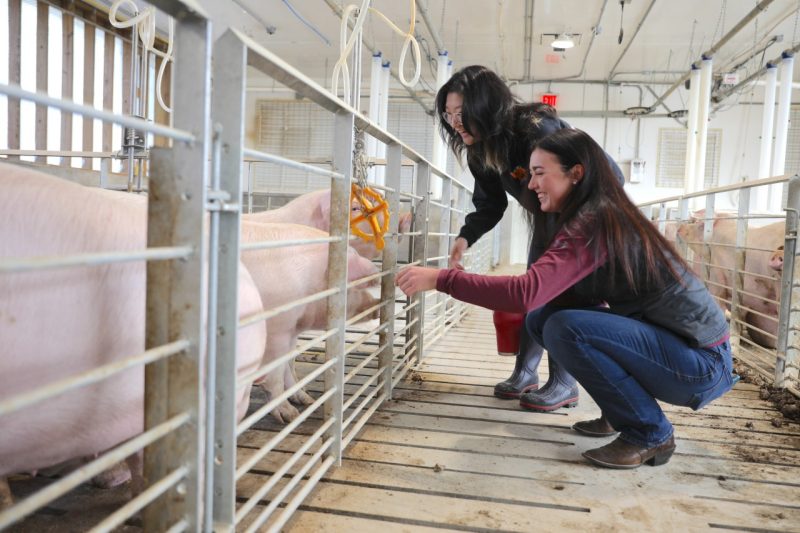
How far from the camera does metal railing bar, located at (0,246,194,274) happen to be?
594 mm

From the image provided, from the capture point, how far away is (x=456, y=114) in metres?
2.09

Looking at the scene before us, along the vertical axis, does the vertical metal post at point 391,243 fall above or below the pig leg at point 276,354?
above

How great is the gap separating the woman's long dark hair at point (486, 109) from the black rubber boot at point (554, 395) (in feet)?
2.67

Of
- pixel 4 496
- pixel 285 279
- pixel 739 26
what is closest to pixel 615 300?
pixel 285 279

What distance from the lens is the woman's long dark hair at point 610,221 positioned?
1.62 m

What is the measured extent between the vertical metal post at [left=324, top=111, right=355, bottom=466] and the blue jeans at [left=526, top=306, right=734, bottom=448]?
65cm

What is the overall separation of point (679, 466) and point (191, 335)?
4.98 feet

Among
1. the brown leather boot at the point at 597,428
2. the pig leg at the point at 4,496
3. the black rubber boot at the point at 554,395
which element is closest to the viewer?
the pig leg at the point at 4,496

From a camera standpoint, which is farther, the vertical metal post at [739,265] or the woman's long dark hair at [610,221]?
the vertical metal post at [739,265]

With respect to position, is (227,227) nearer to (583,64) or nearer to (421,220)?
(421,220)

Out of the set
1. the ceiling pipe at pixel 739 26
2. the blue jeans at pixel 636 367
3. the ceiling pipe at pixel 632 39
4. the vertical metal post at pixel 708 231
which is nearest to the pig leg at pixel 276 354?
the blue jeans at pixel 636 367

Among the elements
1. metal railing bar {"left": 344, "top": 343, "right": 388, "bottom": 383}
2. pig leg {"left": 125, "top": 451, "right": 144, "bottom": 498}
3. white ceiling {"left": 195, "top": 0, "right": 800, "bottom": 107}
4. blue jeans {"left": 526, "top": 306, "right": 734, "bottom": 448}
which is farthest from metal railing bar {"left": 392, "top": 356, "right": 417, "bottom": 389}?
white ceiling {"left": 195, "top": 0, "right": 800, "bottom": 107}

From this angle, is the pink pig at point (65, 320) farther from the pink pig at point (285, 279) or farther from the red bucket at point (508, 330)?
the red bucket at point (508, 330)

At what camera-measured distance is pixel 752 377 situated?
284 centimetres
